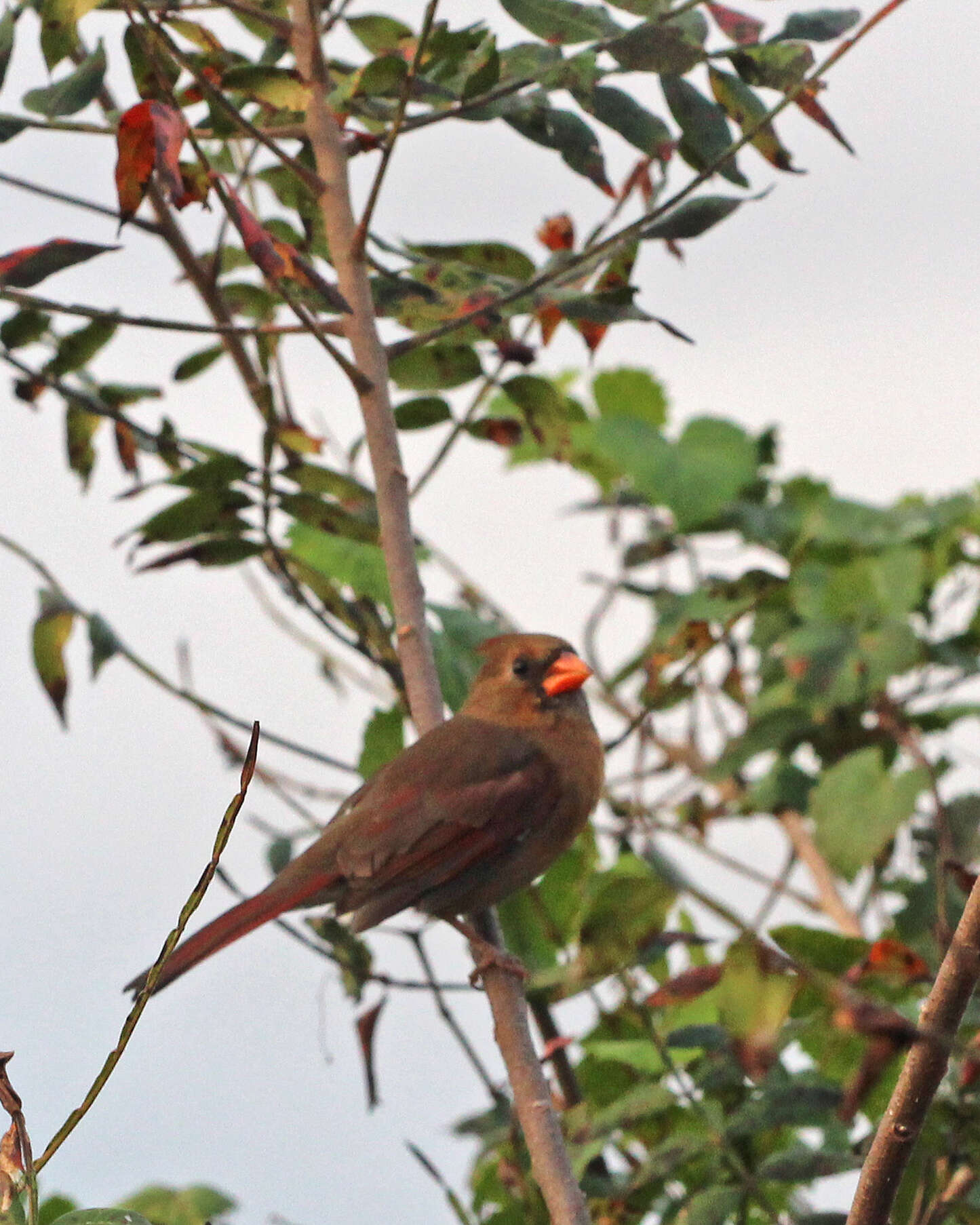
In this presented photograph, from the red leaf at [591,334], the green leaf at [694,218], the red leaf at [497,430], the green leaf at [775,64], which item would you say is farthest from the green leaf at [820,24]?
the red leaf at [497,430]

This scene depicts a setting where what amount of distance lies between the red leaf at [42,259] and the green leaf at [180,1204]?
167cm

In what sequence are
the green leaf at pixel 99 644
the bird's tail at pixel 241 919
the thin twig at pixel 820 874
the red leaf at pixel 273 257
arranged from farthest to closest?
the thin twig at pixel 820 874, the bird's tail at pixel 241 919, the green leaf at pixel 99 644, the red leaf at pixel 273 257

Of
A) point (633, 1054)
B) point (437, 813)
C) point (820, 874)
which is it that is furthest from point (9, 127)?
point (820, 874)

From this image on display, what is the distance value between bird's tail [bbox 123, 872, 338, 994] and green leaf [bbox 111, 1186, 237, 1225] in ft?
1.32

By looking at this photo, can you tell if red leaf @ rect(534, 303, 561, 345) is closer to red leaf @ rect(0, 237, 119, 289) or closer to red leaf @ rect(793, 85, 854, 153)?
red leaf @ rect(793, 85, 854, 153)

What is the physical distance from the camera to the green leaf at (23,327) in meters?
2.97

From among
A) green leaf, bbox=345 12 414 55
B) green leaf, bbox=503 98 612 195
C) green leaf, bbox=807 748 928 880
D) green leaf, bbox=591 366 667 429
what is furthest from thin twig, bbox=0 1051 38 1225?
green leaf, bbox=591 366 667 429

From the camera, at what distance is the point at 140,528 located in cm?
297

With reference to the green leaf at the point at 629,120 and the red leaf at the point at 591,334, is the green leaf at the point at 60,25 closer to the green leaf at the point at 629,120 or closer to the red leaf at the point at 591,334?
the green leaf at the point at 629,120

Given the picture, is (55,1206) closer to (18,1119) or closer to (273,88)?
(18,1119)

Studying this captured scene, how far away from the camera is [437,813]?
3.33 m

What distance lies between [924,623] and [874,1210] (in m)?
2.67

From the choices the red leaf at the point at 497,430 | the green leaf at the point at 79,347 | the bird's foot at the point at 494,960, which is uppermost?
the green leaf at the point at 79,347

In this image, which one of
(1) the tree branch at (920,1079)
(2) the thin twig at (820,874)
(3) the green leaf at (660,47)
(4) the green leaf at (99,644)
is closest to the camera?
(1) the tree branch at (920,1079)
